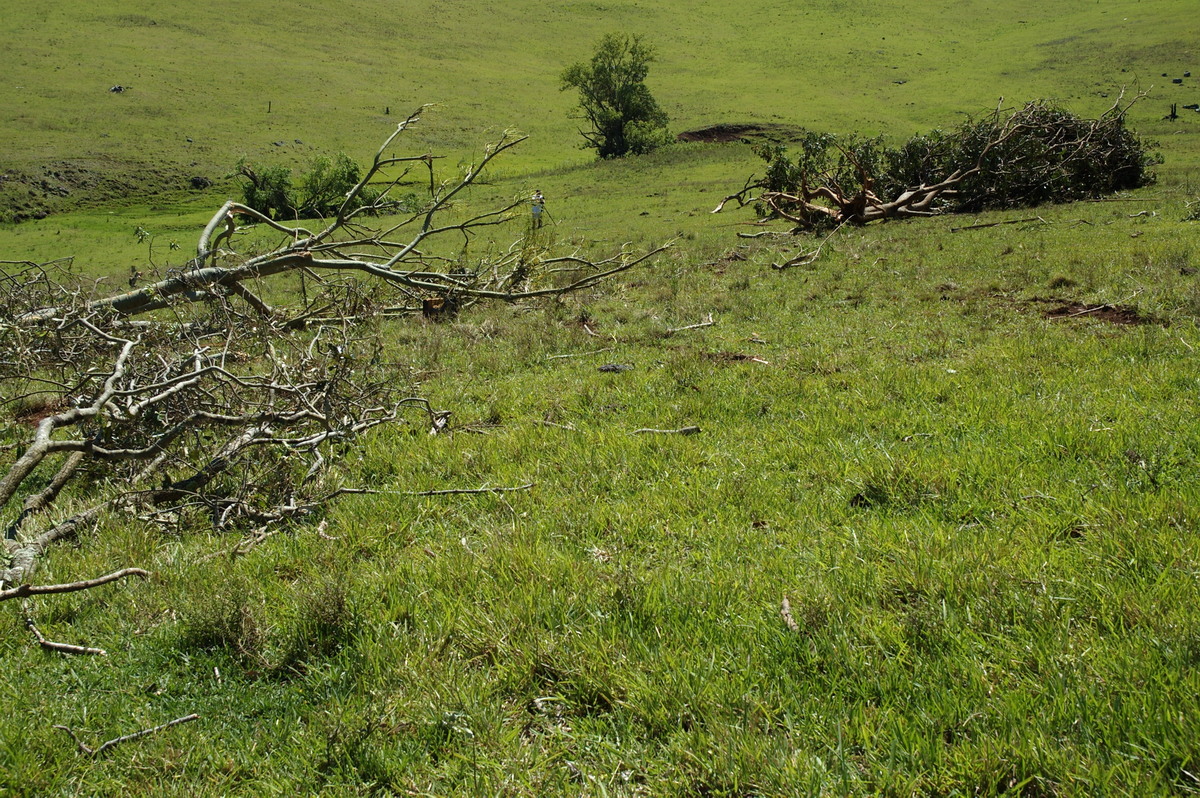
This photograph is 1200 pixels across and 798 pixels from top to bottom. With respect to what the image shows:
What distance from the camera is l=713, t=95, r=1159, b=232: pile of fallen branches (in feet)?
62.7

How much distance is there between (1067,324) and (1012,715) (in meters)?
7.13

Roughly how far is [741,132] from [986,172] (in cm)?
3907

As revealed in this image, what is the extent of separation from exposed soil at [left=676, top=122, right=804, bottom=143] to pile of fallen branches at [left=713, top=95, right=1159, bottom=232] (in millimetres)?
33276

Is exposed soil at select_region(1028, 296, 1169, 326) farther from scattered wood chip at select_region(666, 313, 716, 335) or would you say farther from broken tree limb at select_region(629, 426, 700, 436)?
broken tree limb at select_region(629, 426, 700, 436)

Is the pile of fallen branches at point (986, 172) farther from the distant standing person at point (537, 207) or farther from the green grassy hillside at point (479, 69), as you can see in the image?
the green grassy hillside at point (479, 69)

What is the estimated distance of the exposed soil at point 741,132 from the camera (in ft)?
175

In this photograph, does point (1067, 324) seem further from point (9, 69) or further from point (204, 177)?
point (9, 69)

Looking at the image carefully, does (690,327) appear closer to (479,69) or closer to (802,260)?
(802,260)

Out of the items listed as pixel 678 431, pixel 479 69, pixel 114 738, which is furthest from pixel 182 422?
pixel 479 69

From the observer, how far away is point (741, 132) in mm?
55438

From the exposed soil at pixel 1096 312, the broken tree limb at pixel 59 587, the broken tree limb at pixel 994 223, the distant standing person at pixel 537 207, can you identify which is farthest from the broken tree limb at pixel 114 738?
the broken tree limb at pixel 994 223

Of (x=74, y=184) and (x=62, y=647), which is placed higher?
(x=62, y=647)

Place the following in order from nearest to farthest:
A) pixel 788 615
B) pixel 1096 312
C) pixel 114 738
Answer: pixel 114 738 → pixel 788 615 → pixel 1096 312

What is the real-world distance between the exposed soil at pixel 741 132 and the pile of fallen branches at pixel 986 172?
109 ft
